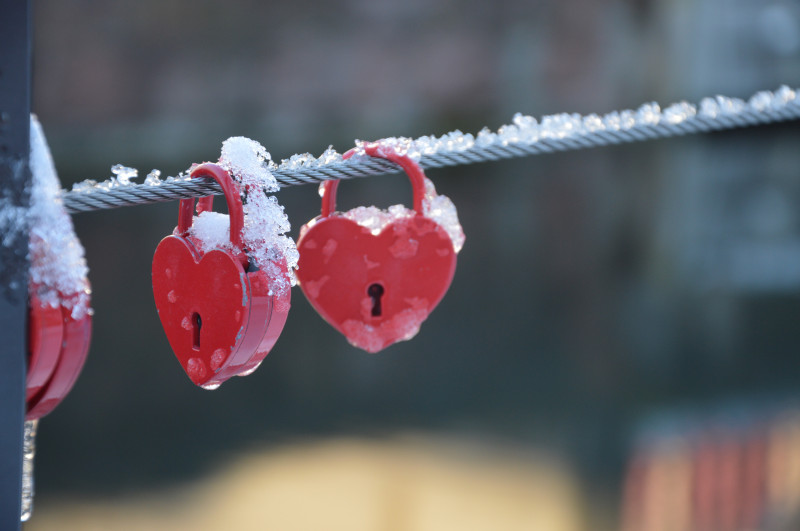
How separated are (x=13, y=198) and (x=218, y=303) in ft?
0.38

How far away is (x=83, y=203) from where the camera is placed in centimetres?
37

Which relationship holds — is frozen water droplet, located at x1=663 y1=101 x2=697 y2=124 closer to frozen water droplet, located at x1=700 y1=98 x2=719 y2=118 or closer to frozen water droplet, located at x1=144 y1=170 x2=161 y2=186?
frozen water droplet, located at x1=700 y1=98 x2=719 y2=118

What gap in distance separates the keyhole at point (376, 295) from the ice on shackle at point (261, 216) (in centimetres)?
10

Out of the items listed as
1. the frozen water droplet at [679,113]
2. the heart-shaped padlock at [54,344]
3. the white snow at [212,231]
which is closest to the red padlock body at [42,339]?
the heart-shaped padlock at [54,344]

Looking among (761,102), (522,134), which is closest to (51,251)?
(522,134)

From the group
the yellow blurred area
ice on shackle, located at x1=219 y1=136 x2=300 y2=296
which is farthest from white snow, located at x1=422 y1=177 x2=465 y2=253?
the yellow blurred area

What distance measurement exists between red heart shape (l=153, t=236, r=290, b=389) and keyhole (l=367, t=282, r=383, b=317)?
110 mm

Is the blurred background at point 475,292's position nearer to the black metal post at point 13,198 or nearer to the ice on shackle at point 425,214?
the ice on shackle at point 425,214

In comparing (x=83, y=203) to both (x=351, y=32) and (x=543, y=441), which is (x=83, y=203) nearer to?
(x=543, y=441)

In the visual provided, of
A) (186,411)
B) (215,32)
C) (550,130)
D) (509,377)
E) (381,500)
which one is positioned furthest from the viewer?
(215,32)

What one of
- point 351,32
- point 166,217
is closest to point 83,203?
point 166,217

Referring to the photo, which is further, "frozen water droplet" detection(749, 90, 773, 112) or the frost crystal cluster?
"frozen water droplet" detection(749, 90, 773, 112)

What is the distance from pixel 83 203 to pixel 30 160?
8 cm

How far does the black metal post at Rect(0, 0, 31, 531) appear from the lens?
29 centimetres
